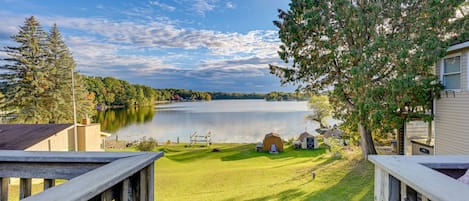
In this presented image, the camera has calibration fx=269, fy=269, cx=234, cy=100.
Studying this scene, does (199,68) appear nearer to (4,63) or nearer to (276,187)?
(4,63)

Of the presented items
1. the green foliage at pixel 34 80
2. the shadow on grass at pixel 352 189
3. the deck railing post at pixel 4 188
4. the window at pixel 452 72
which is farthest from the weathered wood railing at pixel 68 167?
the green foliage at pixel 34 80

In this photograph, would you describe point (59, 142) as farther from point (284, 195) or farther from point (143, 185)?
point (143, 185)

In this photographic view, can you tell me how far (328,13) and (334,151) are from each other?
6.69 m

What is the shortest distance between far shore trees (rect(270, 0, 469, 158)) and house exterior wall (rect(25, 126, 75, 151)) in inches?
443

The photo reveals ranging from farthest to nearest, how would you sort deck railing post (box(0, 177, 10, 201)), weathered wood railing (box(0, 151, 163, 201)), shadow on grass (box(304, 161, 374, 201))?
shadow on grass (box(304, 161, 374, 201))
deck railing post (box(0, 177, 10, 201))
weathered wood railing (box(0, 151, 163, 201))

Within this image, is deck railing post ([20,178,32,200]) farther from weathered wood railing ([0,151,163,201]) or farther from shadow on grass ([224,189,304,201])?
shadow on grass ([224,189,304,201])

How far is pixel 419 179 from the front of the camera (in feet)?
3.78

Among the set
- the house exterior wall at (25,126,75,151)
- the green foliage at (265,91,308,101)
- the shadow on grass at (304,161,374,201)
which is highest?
the green foliage at (265,91,308,101)

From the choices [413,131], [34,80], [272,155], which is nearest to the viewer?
[413,131]

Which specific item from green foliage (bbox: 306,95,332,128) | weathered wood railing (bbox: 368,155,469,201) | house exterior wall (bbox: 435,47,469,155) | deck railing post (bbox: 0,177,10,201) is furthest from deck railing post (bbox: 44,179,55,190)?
green foliage (bbox: 306,95,332,128)

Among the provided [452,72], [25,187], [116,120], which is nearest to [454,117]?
[452,72]

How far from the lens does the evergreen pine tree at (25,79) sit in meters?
22.0

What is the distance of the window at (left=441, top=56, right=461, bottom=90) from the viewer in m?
7.07

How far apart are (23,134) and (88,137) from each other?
3724 mm
